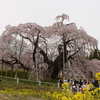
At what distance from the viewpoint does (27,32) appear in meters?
20.9

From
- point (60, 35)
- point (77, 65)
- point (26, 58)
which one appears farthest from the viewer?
point (26, 58)

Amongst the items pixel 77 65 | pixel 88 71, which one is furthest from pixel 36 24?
pixel 88 71

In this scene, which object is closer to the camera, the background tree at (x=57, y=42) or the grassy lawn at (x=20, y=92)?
the grassy lawn at (x=20, y=92)

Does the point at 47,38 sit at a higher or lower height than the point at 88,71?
higher

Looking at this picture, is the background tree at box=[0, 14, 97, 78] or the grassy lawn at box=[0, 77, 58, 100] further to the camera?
the background tree at box=[0, 14, 97, 78]

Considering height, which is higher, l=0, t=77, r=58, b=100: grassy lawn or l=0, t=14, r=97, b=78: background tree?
l=0, t=14, r=97, b=78: background tree

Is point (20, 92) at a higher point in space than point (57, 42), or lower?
lower

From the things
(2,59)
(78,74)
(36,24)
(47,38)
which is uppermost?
(36,24)

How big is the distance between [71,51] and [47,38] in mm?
3439

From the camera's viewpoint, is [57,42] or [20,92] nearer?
[20,92]

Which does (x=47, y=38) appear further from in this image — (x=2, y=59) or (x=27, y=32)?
(x=2, y=59)

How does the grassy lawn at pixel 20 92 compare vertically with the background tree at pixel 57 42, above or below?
below

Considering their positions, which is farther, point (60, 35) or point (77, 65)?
point (77, 65)

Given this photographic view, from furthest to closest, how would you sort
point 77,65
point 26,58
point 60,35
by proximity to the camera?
1. point 26,58
2. point 77,65
3. point 60,35
